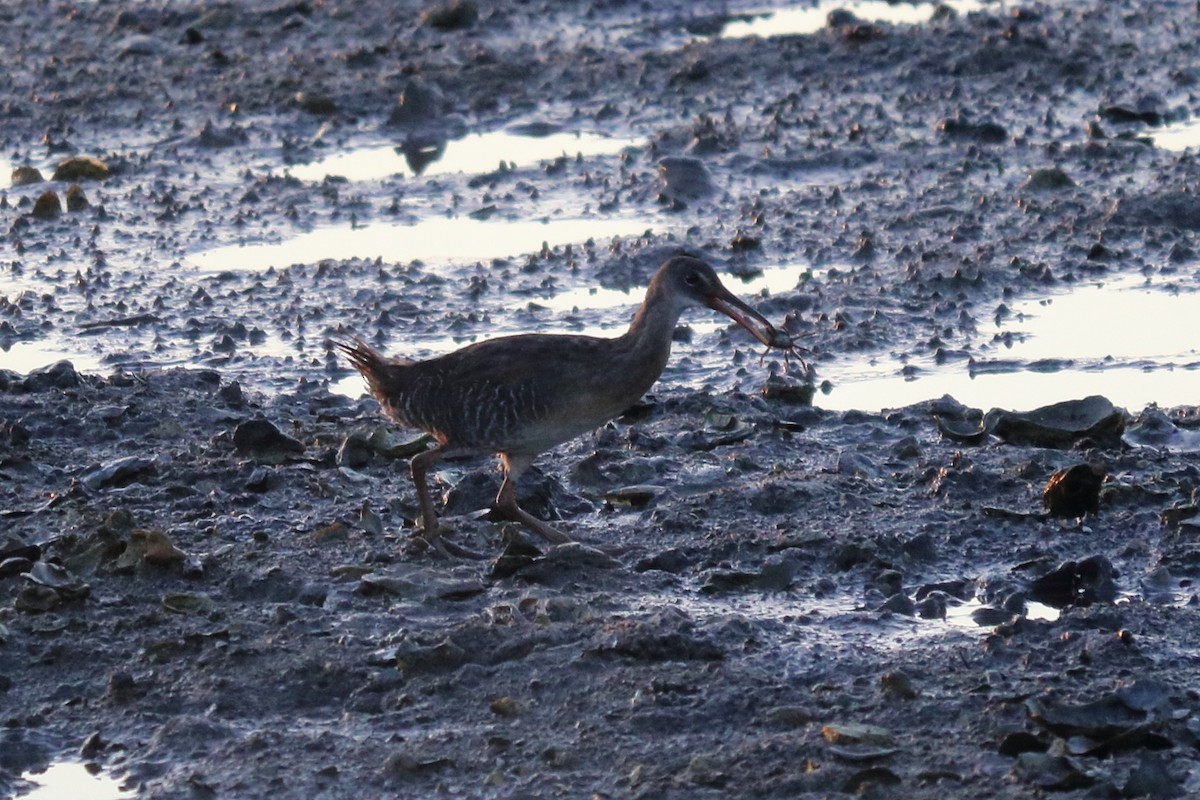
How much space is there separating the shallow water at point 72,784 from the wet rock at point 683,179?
6827 mm

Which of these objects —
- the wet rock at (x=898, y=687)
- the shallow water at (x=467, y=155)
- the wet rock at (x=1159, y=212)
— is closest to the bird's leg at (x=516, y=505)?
the wet rock at (x=898, y=687)

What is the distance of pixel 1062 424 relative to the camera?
8117 millimetres

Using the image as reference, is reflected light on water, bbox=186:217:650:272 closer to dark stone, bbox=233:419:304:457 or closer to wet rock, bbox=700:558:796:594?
dark stone, bbox=233:419:304:457

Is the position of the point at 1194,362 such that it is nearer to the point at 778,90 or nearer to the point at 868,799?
the point at 868,799

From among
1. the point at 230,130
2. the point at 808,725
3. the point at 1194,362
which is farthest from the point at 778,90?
the point at 808,725

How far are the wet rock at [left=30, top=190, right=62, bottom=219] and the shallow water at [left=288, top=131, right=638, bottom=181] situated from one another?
1599 millimetres

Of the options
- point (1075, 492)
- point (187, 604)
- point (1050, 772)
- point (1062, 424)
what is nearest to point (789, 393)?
point (1062, 424)

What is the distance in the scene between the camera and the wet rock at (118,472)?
7812 millimetres

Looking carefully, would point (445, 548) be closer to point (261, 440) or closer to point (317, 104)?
point (261, 440)

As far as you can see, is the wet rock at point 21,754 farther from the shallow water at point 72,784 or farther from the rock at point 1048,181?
the rock at point 1048,181

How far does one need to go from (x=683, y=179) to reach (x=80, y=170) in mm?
3854

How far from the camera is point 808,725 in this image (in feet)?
18.7

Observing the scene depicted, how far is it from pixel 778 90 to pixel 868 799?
9619mm

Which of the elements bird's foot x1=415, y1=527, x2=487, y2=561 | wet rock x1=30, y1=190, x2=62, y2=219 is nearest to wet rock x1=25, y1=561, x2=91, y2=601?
bird's foot x1=415, y1=527, x2=487, y2=561
